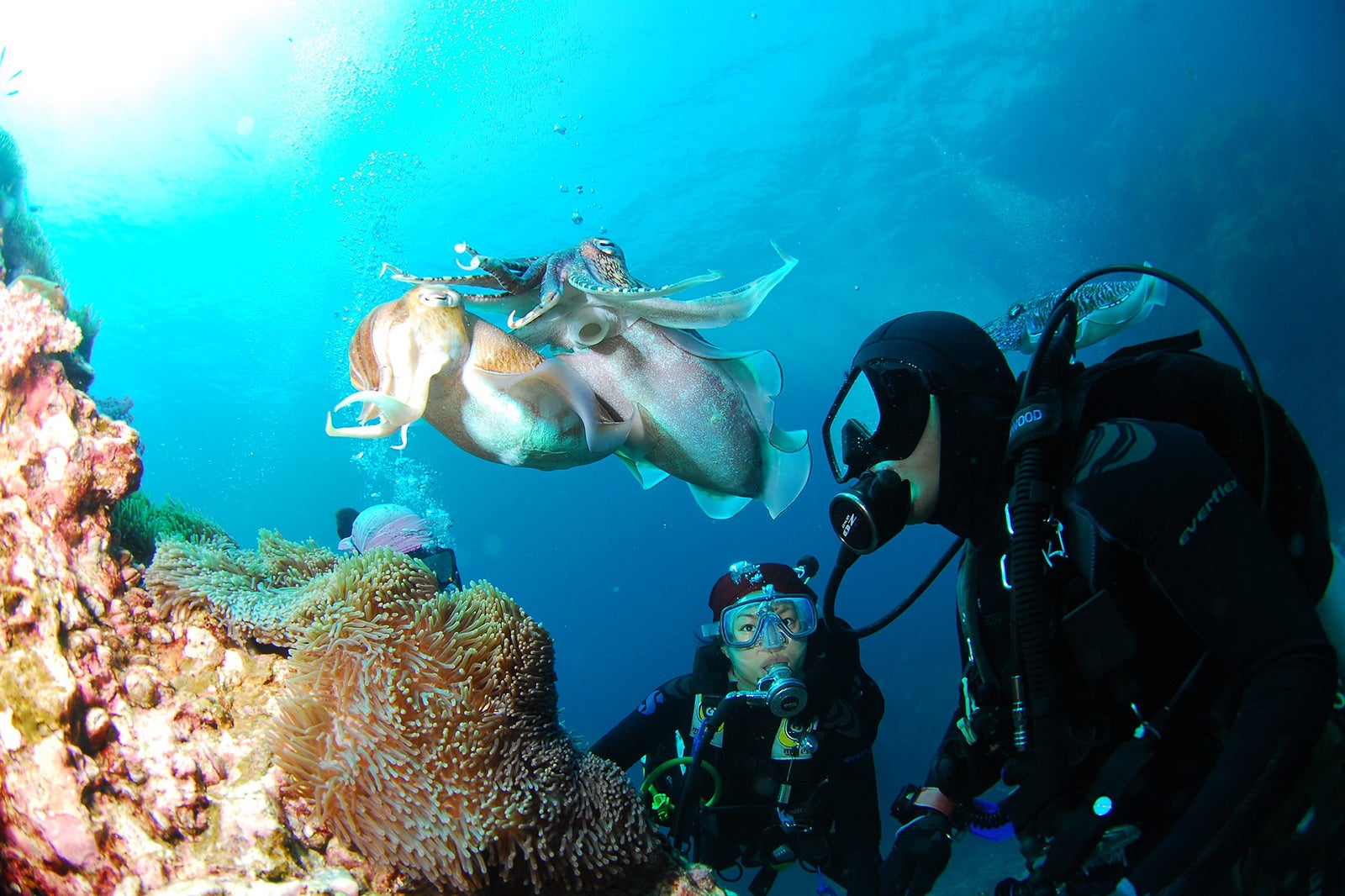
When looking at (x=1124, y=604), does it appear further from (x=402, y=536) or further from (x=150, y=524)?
(x=402, y=536)

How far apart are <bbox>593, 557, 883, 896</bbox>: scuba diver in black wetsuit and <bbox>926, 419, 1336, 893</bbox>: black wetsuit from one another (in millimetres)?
2751

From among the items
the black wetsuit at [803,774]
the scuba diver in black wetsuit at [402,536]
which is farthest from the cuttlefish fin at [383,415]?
the black wetsuit at [803,774]

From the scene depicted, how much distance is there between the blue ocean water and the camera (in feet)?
76.4

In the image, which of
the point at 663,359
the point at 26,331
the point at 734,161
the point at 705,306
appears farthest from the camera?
the point at 734,161

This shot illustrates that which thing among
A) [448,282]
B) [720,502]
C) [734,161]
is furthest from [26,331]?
[734,161]

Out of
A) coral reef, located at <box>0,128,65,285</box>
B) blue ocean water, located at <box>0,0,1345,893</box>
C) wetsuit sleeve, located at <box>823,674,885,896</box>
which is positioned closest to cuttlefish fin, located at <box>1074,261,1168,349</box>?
wetsuit sleeve, located at <box>823,674,885,896</box>

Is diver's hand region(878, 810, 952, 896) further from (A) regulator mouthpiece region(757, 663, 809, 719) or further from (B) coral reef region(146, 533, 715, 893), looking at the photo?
(B) coral reef region(146, 533, 715, 893)

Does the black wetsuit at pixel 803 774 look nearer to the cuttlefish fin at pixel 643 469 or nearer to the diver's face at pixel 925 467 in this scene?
the cuttlefish fin at pixel 643 469

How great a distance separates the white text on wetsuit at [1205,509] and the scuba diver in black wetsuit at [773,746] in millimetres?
3420

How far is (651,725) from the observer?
553cm

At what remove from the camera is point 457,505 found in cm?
7688

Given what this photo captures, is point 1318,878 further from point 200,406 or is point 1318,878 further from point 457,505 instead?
point 457,505

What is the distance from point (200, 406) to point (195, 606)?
6062cm

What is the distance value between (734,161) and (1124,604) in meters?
33.3
